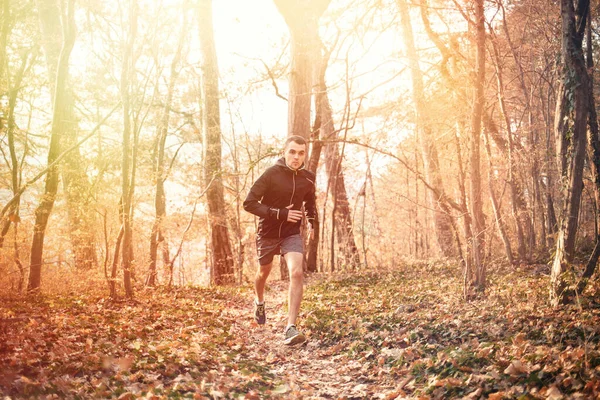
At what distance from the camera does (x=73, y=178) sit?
11438 millimetres

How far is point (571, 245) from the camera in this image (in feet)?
16.8

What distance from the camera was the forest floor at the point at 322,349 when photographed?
3.65 m

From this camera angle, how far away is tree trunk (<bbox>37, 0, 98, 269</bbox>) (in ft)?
A: 34.2

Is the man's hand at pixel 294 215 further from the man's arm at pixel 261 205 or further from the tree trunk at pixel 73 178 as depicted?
the tree trunk at pixel 73 178

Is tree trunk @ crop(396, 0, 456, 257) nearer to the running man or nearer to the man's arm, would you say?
the running man

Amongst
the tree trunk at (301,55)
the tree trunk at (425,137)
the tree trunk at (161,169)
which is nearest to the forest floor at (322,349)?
the tree trunk at (425,137)

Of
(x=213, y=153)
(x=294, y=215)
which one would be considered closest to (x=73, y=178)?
(x=213, y=153)

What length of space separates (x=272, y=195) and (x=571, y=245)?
3.57 metres

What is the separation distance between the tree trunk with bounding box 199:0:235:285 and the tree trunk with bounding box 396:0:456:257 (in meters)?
5.68

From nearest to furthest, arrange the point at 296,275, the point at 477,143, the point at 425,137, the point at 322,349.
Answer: the point at 322,349 < the point at 296,275 < the point at 477,143 < the point at 425,137

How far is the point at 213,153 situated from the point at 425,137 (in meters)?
6.07

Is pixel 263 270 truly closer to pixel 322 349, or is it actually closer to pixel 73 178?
pixel 322 349

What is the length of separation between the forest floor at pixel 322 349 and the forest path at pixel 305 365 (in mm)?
16

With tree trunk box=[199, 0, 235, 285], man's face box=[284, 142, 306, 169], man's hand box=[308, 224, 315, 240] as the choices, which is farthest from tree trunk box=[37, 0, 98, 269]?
man's face box=[284, 142, 306, 169]
